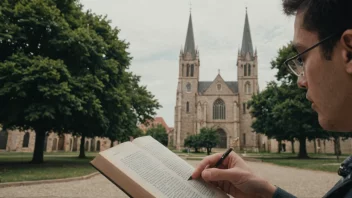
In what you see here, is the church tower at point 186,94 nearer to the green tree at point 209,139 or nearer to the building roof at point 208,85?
the building roof at point 208,85

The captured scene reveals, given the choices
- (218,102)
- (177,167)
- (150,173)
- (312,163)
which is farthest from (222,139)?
(150,173)

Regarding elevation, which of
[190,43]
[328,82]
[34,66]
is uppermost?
[190,43]

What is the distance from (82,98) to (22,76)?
105 inches

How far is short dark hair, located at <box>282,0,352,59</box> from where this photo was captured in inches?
37.5

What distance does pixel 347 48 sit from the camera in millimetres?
944

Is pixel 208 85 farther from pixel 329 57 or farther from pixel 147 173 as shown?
pixel 329 57

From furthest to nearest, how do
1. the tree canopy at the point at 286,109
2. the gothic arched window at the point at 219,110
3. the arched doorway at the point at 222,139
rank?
the gothic arched window at the point at 219,110, the arched doorway at the point at 222,139, the tree canopy at the point at 286,109

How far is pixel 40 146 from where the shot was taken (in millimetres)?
16359

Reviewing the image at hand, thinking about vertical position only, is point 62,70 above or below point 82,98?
above

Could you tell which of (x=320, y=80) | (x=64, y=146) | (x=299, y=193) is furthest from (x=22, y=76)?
(x=64, y=146)

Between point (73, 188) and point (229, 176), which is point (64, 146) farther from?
point (229, 176)

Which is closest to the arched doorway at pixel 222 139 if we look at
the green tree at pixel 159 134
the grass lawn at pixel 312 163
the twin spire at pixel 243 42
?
the green tree at pixel 159 134

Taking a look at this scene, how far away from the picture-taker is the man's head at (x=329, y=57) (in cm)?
95

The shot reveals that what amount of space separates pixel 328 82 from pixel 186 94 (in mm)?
57242
